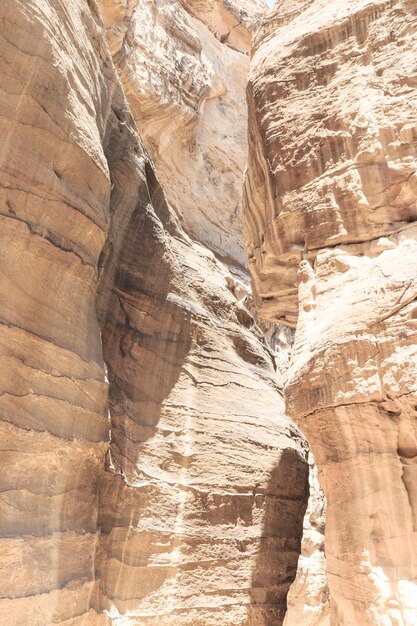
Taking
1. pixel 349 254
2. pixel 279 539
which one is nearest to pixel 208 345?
pixel 349 254

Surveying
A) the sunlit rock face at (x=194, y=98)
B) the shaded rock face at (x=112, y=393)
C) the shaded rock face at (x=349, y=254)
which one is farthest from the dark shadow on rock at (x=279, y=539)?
the sunlit rock face at (x=194, y=98)

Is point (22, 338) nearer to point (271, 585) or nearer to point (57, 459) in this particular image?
point (57, 459)

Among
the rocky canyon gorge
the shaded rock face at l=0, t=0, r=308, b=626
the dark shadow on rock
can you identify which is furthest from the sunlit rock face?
the dark shadow on rock

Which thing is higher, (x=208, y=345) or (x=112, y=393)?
(x=208, y=345)

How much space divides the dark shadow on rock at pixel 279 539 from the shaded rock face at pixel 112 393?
0.05 ft

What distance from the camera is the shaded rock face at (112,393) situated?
338cm

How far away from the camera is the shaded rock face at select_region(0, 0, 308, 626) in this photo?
338 centimetres

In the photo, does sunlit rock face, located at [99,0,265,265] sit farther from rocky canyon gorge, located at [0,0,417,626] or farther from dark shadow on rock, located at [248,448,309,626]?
dark shadow on rock, located at [248,448,309,626]

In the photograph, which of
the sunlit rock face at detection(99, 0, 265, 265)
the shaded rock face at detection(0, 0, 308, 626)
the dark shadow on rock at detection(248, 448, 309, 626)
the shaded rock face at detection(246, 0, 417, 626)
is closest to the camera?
the shaded rock face at detection(0, 0, 308, 626)

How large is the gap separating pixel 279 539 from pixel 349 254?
7.50 ft

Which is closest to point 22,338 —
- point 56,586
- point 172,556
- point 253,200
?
point 56,586

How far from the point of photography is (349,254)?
14.9ft

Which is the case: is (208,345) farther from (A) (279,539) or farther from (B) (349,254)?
(A) (279,539)

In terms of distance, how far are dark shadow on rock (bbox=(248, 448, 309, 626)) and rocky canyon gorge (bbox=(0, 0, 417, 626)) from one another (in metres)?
0.02
